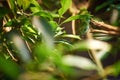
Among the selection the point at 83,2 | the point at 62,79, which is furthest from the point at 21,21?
the point at 83,2

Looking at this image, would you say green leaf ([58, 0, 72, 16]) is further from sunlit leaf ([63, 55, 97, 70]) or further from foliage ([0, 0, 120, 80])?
sunlit leaf ([63, 55, 97, 70])

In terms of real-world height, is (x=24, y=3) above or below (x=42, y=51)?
above

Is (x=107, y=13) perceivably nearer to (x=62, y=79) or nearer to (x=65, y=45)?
(x=65, y=45)

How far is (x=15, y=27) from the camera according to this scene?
71cm

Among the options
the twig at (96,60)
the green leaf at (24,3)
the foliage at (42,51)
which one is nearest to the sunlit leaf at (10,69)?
the foliage at (42,51)

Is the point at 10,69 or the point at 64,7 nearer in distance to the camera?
the point at 10,69

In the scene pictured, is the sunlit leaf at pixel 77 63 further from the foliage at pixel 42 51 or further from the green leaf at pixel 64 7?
the green leaf at pixel 64 7

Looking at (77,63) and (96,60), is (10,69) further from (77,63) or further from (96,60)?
(96,60)

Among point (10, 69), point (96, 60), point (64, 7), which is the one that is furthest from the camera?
point (64, 7)

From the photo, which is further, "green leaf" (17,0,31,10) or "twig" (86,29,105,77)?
"green leaf" (17,0,31,10)

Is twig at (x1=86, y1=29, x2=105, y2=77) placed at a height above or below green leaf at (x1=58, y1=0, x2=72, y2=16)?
Answer: below

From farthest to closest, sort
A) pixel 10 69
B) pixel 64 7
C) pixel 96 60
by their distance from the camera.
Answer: pixel 64 7 → pixel 96 60 → pixel 10 69

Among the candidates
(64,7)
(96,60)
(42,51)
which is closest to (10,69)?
(42,51)

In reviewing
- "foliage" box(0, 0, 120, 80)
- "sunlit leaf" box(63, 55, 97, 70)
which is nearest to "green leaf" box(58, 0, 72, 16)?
"foliage" box(0, 0, 120, 80)
